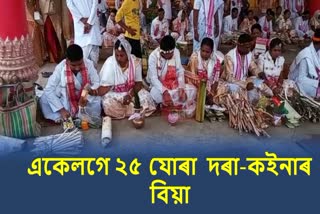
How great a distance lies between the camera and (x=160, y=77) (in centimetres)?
586

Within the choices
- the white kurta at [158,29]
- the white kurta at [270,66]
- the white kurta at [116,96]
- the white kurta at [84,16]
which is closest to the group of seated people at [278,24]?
the white kurta at [158,29]

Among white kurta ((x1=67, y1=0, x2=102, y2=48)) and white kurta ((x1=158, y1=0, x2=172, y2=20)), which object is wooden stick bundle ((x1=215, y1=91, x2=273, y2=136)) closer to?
white kurta ((x1=67, y1=0, x2=102, y2=48))

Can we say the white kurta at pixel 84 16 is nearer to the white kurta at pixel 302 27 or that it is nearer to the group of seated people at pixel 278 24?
the group of seated people at pixel 278 24

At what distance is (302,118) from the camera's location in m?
5.66

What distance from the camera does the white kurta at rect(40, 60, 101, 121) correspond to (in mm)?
5344

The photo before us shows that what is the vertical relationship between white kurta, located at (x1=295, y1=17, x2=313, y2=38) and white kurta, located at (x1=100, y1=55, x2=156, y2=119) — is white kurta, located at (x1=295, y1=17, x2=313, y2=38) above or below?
above

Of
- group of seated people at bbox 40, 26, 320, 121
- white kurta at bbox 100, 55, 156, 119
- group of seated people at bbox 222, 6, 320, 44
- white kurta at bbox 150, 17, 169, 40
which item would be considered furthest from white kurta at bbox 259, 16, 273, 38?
white kurta at bbox 100, 55, 156, 119

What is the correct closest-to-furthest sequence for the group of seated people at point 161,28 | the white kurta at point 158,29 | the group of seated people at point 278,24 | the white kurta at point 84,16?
the white kurta at point 84,16
the group of seated people at point 161,28
the white kurta at point 158,29
the group of seated people at point 278,24

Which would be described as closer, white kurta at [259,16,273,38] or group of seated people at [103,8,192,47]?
group of seated people at [103,8,192,47]

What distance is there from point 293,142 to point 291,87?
1.01 m

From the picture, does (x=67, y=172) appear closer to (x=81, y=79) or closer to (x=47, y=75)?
(x=81, y=79)

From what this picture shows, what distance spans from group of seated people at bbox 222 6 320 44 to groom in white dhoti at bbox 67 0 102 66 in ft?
13.7

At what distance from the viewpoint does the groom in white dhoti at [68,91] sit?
5332 millimetres

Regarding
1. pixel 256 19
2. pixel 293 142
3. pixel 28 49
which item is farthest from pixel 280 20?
pixel 28 49
